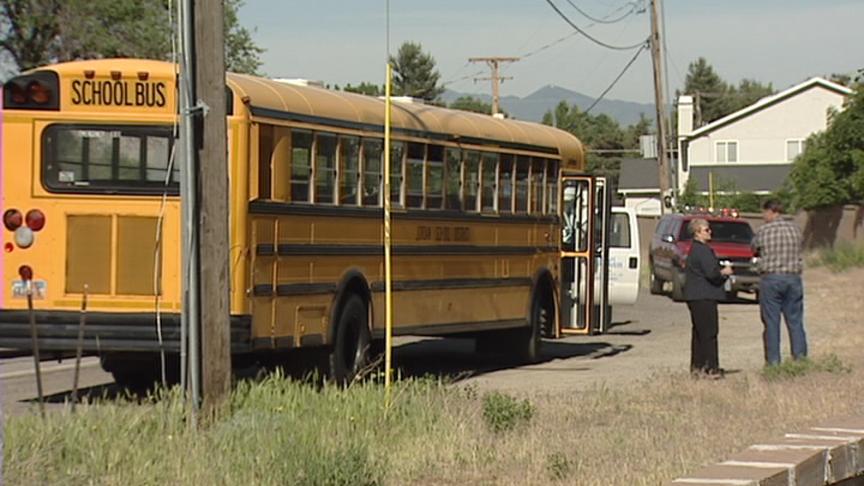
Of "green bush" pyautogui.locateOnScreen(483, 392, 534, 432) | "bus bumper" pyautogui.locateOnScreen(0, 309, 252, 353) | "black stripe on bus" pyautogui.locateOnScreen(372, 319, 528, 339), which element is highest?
"bus bumper" pyautogui.locateOnScreen(0, 309, 252, 353)

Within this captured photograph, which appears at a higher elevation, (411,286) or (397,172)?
(397,172)

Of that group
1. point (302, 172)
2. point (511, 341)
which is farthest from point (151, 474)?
point (511, 341)

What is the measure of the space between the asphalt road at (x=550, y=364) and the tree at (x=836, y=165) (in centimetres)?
1897

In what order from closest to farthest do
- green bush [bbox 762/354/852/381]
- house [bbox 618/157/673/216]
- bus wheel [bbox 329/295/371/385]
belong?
bus wheel [bbox 329/295/371/385] → green bush [bbox 762/354/852/381] → house [bbox 618/157/673/216]

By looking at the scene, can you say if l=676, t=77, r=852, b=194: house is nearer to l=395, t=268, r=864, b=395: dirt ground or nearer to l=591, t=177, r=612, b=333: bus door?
l=395, t=268, r=864, b=395: dirt ground

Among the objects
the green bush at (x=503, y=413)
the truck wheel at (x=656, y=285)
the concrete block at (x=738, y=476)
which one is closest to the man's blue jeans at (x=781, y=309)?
the green bush at (x=503, y=413)

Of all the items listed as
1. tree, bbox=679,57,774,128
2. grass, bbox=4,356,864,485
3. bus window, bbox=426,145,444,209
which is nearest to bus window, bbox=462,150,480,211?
bus window, bbox=426,145,444,209

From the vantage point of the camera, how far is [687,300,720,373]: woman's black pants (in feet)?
53.7

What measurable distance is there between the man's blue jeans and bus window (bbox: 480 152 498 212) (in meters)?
3.38

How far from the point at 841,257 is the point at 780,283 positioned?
94.5 feet

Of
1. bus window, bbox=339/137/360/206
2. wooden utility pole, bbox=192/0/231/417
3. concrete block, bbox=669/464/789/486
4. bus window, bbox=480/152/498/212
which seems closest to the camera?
concrete block, bbox=669/464/789/486

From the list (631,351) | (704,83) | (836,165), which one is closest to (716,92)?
(704,83)

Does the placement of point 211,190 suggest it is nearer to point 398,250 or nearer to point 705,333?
point 398,250

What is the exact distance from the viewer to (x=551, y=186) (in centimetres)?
2034
